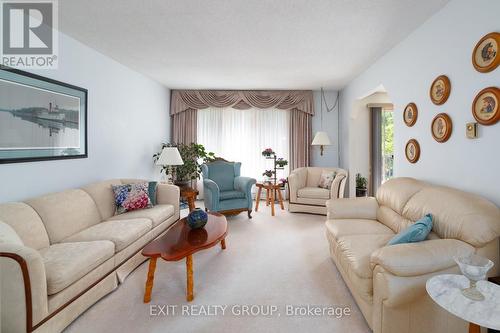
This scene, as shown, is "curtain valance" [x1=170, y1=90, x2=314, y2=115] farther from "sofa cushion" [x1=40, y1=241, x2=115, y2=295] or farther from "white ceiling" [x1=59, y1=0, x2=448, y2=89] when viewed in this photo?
"sofa cushion" [x1=40, y1=241, x2=115, y2=295]

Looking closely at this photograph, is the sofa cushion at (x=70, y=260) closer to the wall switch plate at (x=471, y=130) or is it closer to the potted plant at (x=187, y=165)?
the potted plant at (x=187, y=165)

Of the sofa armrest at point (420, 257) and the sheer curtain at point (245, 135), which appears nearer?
the sofa armrest at point (420, 257)

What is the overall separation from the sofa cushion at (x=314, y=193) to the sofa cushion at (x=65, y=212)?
3.21m

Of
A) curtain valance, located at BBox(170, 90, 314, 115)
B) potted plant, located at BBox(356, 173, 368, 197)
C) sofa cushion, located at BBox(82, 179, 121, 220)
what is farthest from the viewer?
curtain valance, located at BBox(170, 90, 314, 115)

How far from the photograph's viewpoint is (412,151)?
281cm

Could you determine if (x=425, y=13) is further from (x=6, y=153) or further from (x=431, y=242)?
(x=6, y=153)

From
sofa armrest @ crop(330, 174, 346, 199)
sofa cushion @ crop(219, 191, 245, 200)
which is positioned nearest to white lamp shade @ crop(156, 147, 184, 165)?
sofa cushion @ crop(219, 191, 245, 200)

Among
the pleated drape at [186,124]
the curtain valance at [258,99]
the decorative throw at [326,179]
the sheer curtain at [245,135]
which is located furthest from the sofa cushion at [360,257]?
the pleated drape at [186,124]

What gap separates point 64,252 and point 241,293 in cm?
148

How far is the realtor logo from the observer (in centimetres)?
219

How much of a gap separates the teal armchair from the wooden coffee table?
1.35m

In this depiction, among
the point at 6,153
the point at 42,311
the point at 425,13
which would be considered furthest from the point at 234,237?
the point at 425,13

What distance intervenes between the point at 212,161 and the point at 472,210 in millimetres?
3835

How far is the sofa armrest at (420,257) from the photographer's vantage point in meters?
1.43
